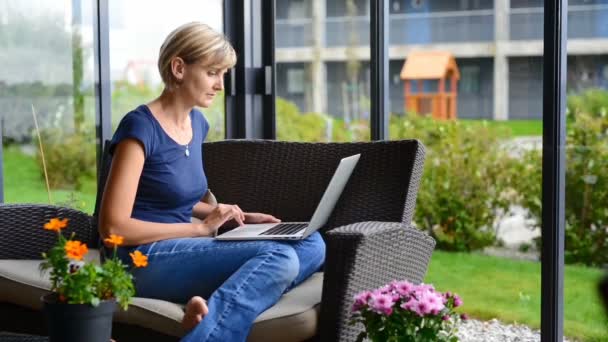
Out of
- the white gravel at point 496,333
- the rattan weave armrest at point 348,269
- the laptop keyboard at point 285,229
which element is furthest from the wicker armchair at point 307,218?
the white gravel at point 496,333

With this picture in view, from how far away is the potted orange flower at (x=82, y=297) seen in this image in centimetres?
174

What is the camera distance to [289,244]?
232cm

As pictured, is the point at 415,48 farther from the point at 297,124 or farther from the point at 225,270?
the point at 225,270

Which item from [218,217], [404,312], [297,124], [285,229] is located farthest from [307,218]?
[297,124]

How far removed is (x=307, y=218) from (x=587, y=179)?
107 cm

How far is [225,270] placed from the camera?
2262mm

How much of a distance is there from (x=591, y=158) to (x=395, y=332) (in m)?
1.59

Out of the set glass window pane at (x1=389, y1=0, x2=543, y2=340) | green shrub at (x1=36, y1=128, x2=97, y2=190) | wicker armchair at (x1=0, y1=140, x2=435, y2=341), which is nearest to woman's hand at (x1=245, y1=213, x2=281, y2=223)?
wicker armchair at (x1=0, y1=140, x2=435, y2=341)

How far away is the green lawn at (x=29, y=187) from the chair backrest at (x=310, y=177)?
2.02 ft

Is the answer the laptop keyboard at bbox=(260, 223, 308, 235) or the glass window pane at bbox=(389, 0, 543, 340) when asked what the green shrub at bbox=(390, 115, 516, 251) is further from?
the laptop keyboard at bbox=(260, 223, 308, 235)

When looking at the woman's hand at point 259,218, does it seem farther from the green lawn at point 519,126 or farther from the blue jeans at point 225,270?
the green lawn at point 519,126

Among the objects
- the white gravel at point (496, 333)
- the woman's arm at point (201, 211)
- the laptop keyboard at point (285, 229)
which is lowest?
the white gravel at point (496, 333)

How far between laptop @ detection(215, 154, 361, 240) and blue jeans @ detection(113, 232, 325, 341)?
0.10ft

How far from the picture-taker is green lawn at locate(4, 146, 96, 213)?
10.2 ft
